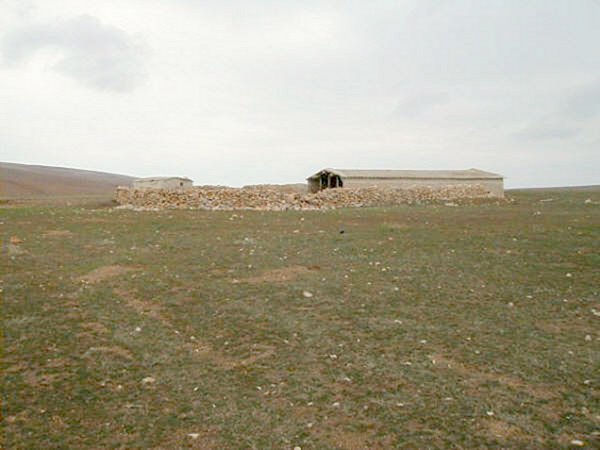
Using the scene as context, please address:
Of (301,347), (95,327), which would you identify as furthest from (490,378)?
(95,327)

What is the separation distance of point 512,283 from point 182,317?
7483mm

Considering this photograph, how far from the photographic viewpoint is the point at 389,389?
20.6 feet

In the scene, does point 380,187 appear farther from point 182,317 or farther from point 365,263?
point 182,317

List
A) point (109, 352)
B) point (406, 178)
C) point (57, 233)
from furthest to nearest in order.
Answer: point (406, 178), point (57, 233), point (109, 352)

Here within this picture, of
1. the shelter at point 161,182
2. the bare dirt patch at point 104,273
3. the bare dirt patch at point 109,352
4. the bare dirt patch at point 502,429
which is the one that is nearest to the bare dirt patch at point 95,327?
the bare dirt patch at point 109,352

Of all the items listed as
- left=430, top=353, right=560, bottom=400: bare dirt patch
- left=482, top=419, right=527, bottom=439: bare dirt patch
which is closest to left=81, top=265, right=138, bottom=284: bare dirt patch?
left=430, top=353, right=560, bottom=400: bare dirt patch

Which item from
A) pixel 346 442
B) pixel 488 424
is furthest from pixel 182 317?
pixel 488 424

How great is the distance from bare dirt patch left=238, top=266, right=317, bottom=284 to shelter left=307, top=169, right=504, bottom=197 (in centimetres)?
3274

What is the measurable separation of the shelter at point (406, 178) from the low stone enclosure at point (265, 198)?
2.44m

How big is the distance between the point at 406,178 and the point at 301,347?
4150 centimetres

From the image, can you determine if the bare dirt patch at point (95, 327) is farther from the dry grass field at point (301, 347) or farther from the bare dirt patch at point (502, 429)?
the bare dirt patch at point (502, 429)

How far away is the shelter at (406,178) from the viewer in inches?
1815

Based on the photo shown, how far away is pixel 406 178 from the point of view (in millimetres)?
47406

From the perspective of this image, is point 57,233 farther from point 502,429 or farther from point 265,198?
point 265,198
